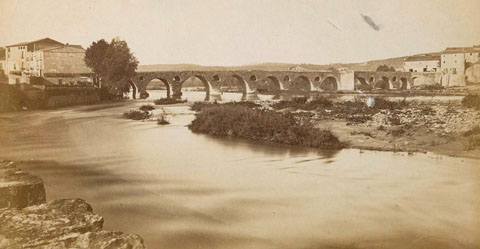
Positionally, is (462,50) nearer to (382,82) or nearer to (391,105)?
(391,105)

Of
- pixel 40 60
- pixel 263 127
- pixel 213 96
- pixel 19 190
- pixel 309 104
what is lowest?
pixel 19 190

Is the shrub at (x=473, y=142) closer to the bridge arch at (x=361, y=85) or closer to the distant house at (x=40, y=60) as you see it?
the distant house at (x=40, y=60)

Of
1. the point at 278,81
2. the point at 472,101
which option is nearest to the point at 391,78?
the point at 472,101

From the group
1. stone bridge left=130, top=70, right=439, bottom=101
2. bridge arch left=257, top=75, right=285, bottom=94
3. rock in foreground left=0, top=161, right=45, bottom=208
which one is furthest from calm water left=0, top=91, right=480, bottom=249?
bridge arch left=257, top=75, right=285, bottom=94

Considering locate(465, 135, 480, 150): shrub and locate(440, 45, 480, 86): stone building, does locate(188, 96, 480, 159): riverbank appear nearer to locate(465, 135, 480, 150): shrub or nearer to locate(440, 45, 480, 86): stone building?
locate(465, 135, 480, 150): shrub

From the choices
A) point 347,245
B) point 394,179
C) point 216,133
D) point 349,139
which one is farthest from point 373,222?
point 216,133

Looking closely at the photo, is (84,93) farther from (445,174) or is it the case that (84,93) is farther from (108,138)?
(445,174)
